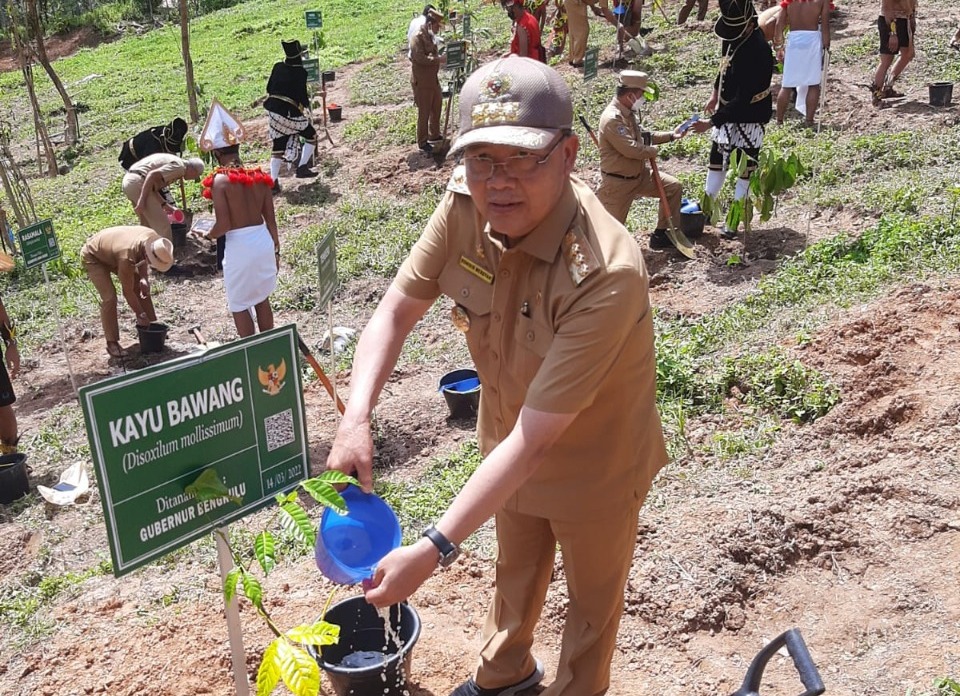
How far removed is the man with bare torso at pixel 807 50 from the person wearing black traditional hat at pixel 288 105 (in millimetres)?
5681

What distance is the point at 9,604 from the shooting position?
4.43 metres

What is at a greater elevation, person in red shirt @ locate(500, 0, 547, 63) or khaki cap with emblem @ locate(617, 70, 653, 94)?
person in red shirt @ locate(500, 0, 547, 63)

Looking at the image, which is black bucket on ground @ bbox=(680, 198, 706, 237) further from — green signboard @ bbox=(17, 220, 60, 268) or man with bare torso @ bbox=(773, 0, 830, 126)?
green signboard @ bbox=(17, 220, 60, 268)

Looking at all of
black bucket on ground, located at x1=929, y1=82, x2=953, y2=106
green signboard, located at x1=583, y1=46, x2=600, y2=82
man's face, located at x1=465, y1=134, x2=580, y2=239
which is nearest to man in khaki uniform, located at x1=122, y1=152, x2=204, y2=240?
green signboard, located at x1=583, y1=46, x2=600, y2=82

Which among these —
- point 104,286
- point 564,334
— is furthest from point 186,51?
point 564,334

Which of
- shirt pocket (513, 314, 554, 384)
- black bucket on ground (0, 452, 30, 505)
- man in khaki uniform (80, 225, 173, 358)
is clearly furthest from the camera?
man in khaki uniform (80, 225, 173, 358)

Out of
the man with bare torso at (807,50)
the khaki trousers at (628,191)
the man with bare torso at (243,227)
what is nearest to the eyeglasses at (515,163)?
the man with bare torso at (243,227)

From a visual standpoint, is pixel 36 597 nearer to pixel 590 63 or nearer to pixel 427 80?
pixel 590 63

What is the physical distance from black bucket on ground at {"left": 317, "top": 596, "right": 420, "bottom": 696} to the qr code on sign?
2.73ft

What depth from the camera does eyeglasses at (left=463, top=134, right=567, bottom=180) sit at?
2.14m

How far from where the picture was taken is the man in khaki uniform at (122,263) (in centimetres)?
761

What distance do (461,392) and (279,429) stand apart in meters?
3.37

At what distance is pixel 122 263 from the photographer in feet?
25.3

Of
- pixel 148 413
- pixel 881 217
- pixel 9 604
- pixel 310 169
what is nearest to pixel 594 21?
pixel 310 169
